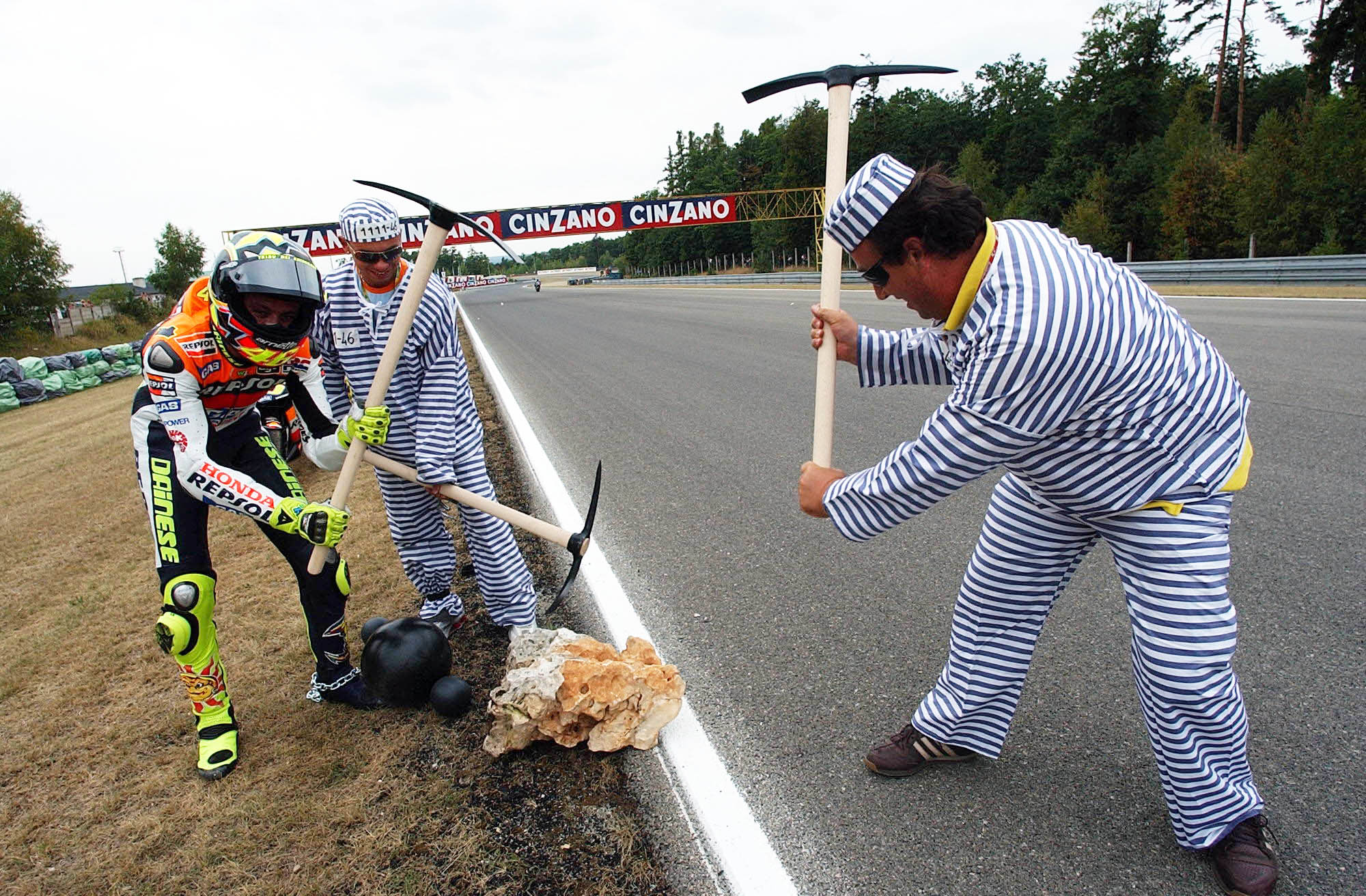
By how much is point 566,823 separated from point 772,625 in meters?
1.37

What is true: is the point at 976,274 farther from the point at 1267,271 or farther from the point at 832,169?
the point at 1267,271

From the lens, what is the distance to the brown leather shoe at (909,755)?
255cm

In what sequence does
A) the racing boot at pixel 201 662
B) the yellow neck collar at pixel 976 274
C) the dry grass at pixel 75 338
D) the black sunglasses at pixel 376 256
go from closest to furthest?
1. the yellow neck collar at pixel 976 274
2. the racing boot at pixel 201 662
3. the black sunglasses at pixel 376 256
4. the dry grass at pixel 75 338

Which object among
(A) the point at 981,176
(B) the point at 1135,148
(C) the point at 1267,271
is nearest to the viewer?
(C) the point at 1267,271

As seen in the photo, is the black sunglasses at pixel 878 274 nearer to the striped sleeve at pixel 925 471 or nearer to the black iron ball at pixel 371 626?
the striped sleeve at pixel 925 471

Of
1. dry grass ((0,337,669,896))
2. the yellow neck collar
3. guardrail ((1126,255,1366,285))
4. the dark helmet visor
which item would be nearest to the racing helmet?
the dark helmet visor

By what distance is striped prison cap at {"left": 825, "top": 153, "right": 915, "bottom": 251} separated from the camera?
76.3 inches

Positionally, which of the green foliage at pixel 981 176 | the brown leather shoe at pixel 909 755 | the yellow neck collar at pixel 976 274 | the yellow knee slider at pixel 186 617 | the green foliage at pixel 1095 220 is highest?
the green foliage at pixel 981 176

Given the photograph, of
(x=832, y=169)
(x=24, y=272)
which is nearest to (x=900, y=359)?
(x=832, y=169)

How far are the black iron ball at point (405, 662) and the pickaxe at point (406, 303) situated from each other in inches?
17.9

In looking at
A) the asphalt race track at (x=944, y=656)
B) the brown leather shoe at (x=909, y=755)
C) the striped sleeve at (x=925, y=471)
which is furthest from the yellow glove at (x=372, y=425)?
the brown leather shoe at (x=909, y=755)

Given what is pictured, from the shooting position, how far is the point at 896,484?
2.09 meters

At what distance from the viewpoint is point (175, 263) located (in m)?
42.4

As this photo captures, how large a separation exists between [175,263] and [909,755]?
49836mm
